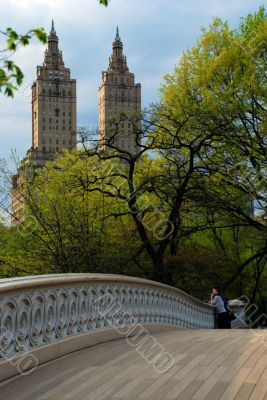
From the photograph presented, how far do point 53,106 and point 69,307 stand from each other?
97840mm

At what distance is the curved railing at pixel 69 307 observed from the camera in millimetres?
6629

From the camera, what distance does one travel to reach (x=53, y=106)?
4094 inches

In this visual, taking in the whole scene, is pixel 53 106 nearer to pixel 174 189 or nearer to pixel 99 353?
pixel 174 189

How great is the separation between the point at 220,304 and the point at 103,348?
11.2 m

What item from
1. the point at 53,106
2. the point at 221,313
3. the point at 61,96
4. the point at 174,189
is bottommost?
→ the point at 221,313

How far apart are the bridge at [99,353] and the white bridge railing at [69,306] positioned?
1cm

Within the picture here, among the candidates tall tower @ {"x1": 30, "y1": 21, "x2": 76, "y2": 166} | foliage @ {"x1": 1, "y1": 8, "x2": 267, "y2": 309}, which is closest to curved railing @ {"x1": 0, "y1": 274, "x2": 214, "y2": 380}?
foliage @ {"x1": 1, "y1": 8, "x2": 267, "y2": 309}

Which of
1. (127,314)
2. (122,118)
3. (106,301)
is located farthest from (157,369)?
(122,118)

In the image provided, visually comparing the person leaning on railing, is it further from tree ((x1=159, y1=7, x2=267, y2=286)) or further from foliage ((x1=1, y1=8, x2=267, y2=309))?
tree ((x1=159, y1=7, x2=267, y2=286))

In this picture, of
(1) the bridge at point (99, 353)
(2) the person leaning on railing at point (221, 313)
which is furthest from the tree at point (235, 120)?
(1) the bridge at point (99, 353)

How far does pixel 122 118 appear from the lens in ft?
79.6

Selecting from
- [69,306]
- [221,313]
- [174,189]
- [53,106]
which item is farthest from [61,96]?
[69,306]

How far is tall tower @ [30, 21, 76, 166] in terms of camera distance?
98.0 metres

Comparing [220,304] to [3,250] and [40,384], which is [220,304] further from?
[40,384]
